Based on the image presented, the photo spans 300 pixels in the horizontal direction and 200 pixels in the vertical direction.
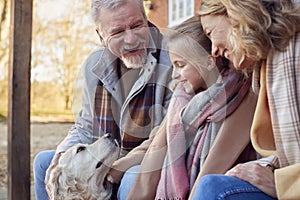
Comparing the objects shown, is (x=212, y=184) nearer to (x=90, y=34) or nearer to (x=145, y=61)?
(x=145, y=61)

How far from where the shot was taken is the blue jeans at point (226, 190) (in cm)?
104

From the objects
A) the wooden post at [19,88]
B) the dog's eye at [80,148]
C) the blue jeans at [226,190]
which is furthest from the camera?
the wooden post at [19,88]

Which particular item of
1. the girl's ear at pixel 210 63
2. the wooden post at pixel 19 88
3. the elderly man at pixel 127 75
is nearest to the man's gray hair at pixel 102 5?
the elderly man at pixel 127 75

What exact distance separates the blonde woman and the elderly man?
1.30 ft

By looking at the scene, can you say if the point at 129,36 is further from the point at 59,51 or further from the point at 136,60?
the point at 59,51

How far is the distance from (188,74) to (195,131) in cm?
17

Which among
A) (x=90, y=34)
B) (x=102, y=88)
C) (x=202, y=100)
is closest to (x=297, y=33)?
(x=202, y=100)

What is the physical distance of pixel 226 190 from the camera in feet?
3.42

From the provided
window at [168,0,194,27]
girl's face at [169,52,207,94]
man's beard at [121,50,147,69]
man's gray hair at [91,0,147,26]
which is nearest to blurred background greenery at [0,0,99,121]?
man's gray hair at [91,0,147,26]

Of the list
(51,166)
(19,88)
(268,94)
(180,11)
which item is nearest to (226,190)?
(268,94)

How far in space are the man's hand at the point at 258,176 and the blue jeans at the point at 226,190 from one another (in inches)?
0.5

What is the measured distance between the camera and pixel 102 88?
5.56ft

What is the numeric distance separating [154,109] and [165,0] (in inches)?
25.1

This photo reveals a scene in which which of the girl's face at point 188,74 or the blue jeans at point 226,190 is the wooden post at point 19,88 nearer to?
the girl's face at point 188,74
